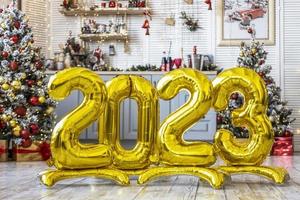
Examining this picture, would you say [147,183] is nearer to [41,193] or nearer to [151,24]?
[41,193]

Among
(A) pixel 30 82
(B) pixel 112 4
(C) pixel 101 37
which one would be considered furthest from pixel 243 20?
(A) pixel 30 82

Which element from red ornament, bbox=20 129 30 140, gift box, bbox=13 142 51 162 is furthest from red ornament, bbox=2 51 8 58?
gift box, bbox=13 142 51 162

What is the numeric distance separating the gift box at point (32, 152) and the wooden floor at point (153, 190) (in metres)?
1.82

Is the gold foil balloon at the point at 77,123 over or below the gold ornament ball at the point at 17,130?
over

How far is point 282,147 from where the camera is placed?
5883mm

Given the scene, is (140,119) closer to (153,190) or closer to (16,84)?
(153,190)

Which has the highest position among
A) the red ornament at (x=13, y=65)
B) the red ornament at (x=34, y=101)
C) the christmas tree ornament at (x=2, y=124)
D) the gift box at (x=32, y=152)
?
the red ornament at (x=13, y=65)

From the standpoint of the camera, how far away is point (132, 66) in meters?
6.41

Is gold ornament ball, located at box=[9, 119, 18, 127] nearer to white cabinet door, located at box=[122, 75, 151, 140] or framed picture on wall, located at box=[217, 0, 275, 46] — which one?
white cabinet door, located at box=[122, 75, 151, 140]

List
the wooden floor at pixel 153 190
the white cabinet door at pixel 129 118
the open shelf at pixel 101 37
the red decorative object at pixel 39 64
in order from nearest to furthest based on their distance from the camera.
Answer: the wooden floor at pixel 153 190
the red decorative object at pixel 39 64
the white cabinet door at pixel 129 118
the open shelf at pixel 101 37

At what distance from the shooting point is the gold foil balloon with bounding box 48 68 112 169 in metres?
2.52

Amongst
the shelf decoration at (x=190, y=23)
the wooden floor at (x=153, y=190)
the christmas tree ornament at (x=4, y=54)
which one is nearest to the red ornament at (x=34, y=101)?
the christmas tree ornament at (x=4, y=54)

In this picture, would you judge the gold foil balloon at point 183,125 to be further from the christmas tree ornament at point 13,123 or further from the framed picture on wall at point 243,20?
the framed picture on wall at point 243,20

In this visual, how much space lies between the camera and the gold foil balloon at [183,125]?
2.59m
